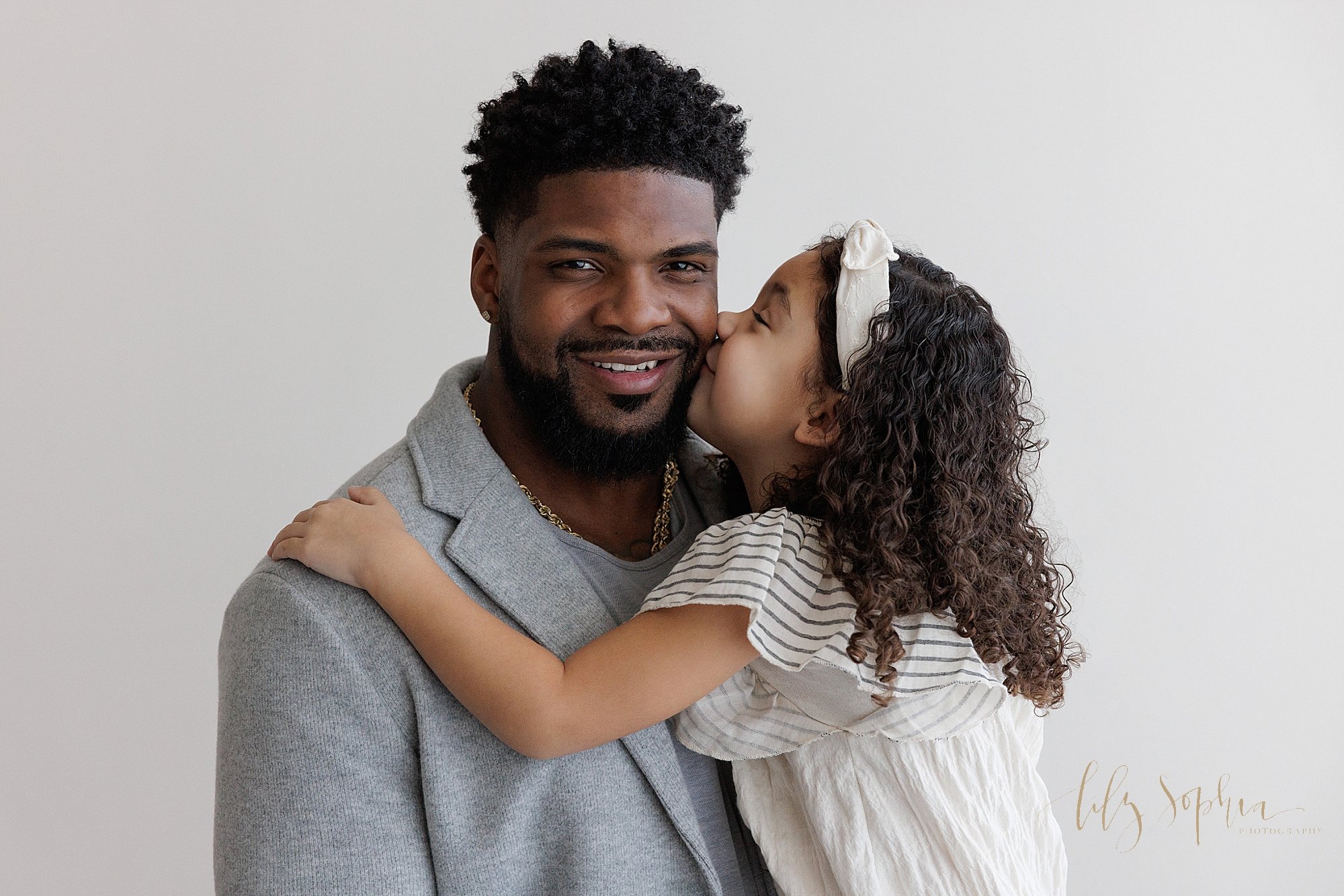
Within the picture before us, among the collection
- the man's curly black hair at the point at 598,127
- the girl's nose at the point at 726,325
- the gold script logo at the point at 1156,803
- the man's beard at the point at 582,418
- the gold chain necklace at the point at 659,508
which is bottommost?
the gold script logo at the point at 1156,803

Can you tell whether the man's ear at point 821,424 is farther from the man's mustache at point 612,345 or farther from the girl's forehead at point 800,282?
the man's mustache at point 612,345

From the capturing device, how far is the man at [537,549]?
1514 millimetres

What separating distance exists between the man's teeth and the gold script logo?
2.04 meters

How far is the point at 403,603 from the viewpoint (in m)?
1.53

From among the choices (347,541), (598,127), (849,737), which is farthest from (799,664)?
(598,127)

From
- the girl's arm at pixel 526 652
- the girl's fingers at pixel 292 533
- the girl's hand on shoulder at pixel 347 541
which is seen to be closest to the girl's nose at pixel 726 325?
the girl's arm at pixel 526 652

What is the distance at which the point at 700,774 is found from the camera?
6.08 ft

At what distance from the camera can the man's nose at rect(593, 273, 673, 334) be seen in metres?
1.76

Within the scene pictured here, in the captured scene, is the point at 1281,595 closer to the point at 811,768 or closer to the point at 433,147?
the point at 811,768

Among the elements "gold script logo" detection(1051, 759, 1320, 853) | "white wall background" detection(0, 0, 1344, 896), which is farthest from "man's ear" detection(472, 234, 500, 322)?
"gold script logo" detection(1051, 759, 1320, 853)

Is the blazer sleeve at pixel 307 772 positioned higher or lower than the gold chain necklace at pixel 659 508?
lower

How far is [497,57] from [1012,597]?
71.6 inches

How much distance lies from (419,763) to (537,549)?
0.36 meters

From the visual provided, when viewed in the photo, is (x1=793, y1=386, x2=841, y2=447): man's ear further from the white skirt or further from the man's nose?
the white skirt
